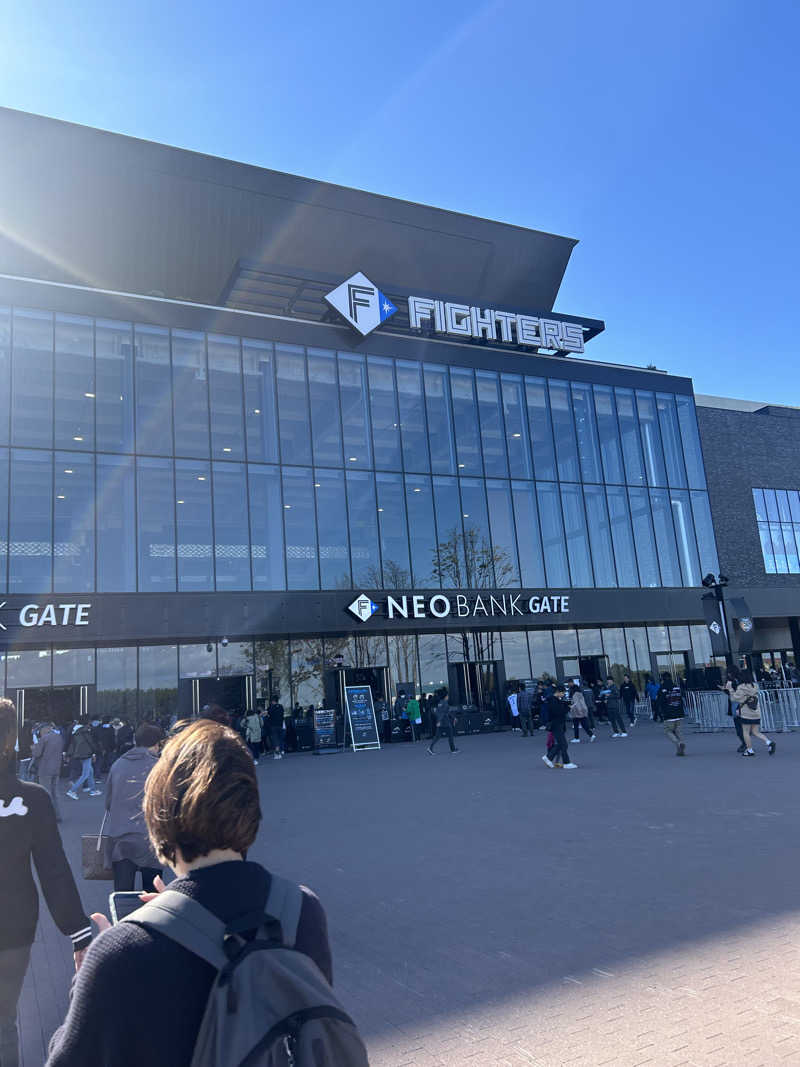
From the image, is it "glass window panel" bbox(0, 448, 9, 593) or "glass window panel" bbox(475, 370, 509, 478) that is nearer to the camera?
"glass window panel" bbox(0, 448, 9, 593)

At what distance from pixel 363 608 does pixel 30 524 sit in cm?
1224

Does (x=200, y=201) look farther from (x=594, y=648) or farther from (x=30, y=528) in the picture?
(x=594, y=648)

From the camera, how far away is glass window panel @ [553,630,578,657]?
36.3 meters

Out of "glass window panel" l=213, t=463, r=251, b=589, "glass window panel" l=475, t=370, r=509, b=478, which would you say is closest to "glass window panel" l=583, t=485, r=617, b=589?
"glass window panel" l=475, t=370, r=509, b=478

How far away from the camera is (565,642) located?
3647 cm

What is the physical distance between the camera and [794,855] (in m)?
7.46

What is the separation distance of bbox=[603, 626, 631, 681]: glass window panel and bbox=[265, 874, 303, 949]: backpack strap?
3698cm

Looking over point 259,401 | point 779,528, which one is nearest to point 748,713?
point 259,401

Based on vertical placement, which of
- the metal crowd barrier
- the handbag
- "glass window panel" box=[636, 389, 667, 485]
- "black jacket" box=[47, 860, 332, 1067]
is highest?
"glass window panel" box=[636, 389, 667, 485]

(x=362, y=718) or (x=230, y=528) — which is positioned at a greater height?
(x=230, y=528)

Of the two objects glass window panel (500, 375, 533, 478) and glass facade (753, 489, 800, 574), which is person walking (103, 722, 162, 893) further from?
glass facade (753, 489, 800, 574)

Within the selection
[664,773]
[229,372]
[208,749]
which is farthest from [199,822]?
[229,372]

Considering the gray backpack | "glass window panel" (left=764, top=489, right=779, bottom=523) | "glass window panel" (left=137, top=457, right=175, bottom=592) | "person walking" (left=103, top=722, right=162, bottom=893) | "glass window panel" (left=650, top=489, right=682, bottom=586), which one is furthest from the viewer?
"glass window panel" (left=764, top=489, right=779, bottom=523)

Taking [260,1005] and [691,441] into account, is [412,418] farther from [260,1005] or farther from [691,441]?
[260,1005]
